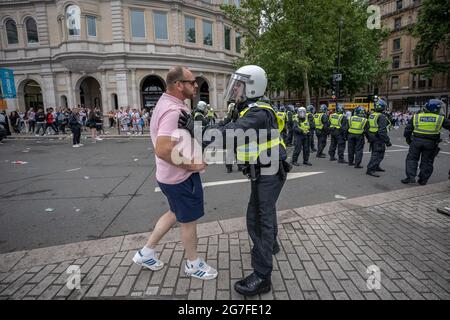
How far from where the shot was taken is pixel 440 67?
27953mm

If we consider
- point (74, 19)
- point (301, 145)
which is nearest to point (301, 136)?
point (301, 145)

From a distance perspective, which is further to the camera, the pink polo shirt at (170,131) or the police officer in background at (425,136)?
the police officer in background at (425,136)

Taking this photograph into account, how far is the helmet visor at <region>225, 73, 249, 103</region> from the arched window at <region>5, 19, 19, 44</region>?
33470 millimetres

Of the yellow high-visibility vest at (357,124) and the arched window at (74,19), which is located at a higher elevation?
the arched window at (74,19)

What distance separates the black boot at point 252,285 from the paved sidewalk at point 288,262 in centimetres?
7

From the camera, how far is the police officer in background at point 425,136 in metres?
5.75

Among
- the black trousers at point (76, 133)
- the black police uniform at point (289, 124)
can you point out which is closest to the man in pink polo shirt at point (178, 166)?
the black police uniform at point (289, 124)

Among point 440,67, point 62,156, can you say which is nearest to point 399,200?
point 62,156

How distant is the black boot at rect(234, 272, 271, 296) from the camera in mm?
2430

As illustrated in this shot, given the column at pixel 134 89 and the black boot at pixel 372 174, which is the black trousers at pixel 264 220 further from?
the column at pixel 134 89

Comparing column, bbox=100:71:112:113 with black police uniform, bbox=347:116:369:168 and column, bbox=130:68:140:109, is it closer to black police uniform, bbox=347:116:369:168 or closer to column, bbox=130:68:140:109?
column, bbox=130:68:140:109

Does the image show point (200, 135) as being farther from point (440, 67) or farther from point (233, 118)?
point (440, 67)

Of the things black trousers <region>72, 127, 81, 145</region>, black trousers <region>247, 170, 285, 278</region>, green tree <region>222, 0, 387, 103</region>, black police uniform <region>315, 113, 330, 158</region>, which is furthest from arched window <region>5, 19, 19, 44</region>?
black trousers <region>247, 170, 285, 278</region>

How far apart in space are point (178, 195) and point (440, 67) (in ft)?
118
